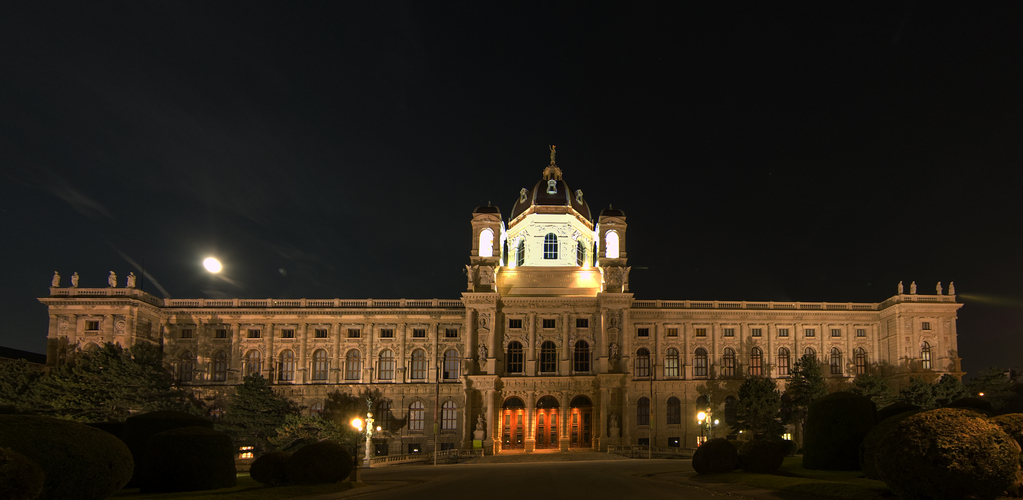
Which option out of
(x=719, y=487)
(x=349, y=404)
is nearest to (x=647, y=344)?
(x=349, y=404)

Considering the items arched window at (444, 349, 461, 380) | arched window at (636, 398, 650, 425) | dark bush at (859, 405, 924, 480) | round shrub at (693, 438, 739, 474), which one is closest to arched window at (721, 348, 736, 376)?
arched window at (636, 398, 650, 425)

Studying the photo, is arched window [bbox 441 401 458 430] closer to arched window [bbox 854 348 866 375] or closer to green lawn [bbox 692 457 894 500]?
green lawn [bbox 692 457 894 500]

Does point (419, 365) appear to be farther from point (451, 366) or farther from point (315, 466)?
point (315, 466)

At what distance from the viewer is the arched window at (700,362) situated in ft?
262

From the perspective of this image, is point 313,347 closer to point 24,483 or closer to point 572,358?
point 572,358

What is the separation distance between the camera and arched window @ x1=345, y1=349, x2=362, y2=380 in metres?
78.6

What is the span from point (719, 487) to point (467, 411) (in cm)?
4251

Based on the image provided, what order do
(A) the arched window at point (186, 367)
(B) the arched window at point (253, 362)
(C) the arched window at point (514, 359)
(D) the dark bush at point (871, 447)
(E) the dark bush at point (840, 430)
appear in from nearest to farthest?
(D) the dark bush at point (871, 447)
(E) the dark bush at point (840, 430)
(C) the arched window at point (514, 359)
(A) the arched window at point (186, 367)
(B) the arched window at point (253, 362)

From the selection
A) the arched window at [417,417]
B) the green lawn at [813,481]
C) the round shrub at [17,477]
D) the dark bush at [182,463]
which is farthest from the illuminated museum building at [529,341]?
the round shrub at [17,477]

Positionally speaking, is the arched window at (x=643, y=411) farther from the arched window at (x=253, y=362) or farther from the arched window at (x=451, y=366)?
the arched window at (x=253, y=362)

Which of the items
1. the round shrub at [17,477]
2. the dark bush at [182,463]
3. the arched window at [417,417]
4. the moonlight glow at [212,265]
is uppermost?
the moonlight glow at [212,265]

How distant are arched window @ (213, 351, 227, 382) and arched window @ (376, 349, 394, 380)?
15028 millimetres

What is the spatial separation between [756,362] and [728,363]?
2.87 m

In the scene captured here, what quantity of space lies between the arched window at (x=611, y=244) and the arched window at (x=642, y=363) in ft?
32.7
